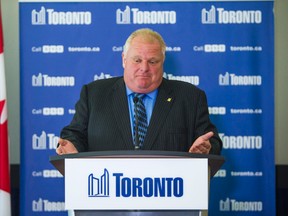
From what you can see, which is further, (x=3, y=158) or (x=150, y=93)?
(x=3, y=158)

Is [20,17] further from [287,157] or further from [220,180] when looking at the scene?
[287,157]

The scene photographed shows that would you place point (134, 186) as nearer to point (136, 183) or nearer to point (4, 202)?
point (136, 183)

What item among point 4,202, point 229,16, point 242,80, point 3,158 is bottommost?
point 4,202

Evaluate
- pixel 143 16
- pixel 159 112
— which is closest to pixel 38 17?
pixel 143 16

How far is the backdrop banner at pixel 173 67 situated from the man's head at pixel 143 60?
128 cm

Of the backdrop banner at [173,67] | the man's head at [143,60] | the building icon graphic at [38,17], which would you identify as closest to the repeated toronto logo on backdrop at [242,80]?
the backdrop banner at [173,67]

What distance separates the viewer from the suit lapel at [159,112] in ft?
10.6

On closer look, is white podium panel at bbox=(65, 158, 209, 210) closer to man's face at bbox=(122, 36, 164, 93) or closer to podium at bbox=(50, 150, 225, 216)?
podium at bbox=(50, 150, 225, 216)

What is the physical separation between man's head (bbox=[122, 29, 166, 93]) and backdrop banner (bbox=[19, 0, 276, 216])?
1.28 meters

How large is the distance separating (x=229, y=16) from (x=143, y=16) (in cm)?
72

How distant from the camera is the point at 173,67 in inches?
188

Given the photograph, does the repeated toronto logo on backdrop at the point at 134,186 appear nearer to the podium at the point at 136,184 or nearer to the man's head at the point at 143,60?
the podium at the point at 136,184

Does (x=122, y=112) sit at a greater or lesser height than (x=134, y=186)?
greater

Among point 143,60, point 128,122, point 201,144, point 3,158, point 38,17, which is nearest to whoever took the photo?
point 201,144
